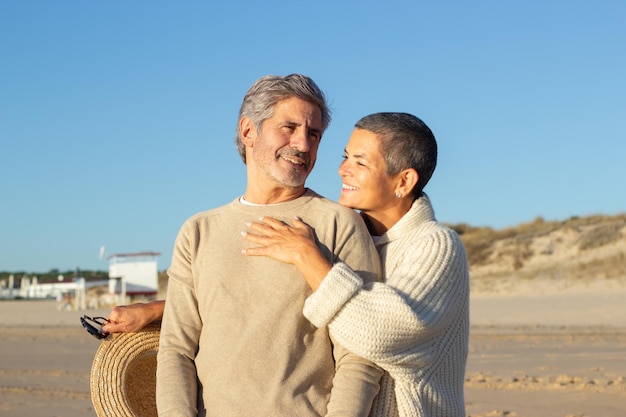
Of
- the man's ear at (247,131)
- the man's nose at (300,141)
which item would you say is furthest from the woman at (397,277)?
the man's ear at (247,131)

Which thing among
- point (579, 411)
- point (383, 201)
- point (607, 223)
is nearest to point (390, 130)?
point (383, 201)

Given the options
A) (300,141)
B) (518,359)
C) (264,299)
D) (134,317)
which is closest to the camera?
(264,299)

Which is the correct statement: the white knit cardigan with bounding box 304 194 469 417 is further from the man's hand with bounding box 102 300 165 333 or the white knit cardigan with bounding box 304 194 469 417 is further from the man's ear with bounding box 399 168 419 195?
the man's hand with bounding box 102 300 165 333

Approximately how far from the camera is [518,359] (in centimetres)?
1360

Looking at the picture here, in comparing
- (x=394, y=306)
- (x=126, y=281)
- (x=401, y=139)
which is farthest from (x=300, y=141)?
(x=126, y=281)

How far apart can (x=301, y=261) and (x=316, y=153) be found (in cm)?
52

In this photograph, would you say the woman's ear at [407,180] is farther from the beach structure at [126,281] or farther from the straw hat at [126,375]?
the beach structure at [126,281]

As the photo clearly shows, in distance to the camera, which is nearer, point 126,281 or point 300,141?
point 300,141

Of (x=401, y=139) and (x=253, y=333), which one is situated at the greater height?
(x=401, y=139)

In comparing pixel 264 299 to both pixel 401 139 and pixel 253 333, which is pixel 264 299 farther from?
pixel 401 139

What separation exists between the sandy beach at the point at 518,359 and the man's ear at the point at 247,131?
5.91 m

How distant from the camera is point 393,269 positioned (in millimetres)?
3514

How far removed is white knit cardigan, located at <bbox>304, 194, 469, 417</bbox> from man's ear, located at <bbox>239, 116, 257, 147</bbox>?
647 mm

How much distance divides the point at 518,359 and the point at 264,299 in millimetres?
10799
